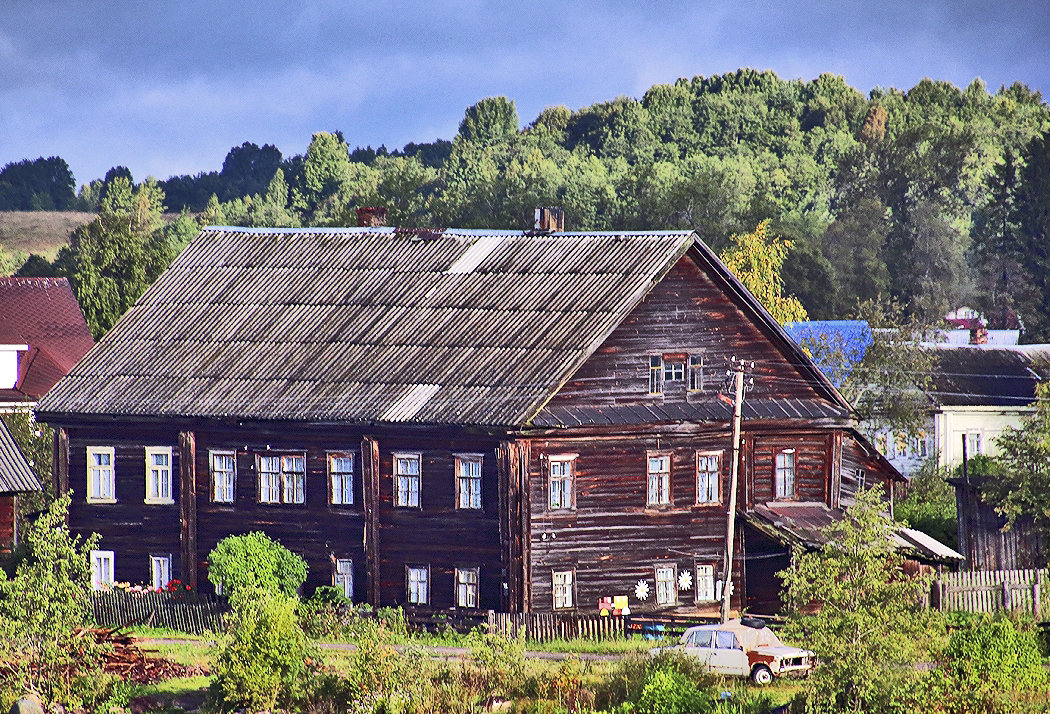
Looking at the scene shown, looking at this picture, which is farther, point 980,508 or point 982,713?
point 980,508

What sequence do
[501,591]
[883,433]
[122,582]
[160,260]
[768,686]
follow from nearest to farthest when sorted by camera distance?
[768,686]
[501,591]
[122,582]
[883,433]
[160,260]

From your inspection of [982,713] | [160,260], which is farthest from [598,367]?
[160,260]

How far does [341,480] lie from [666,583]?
9318 millimetres

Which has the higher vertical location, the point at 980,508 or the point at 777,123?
the point at 777,123

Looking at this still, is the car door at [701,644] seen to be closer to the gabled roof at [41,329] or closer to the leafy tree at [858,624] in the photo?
the leafy tree at [858,624]

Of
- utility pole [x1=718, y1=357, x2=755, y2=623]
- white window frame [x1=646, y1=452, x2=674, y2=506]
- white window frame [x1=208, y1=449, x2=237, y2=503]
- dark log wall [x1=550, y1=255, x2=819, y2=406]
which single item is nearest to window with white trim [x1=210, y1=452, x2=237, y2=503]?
white window frame [x1=208, y1=449, x2=237, y2=503]

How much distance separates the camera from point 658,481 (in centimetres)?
5416

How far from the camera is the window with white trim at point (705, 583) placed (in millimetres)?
54250

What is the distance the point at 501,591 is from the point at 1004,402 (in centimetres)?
3657

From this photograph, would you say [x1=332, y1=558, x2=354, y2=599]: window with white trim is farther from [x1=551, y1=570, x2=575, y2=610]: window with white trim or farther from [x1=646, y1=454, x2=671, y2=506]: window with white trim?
[x1=646, y1=454, x2=671, y2=506]: window with white trim

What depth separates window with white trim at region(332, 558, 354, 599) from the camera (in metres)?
54.6

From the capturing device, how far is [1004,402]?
82500 mm

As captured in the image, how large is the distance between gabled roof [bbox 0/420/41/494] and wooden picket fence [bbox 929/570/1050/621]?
25.7 meters

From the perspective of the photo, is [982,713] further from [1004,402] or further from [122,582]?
[1004,402]
